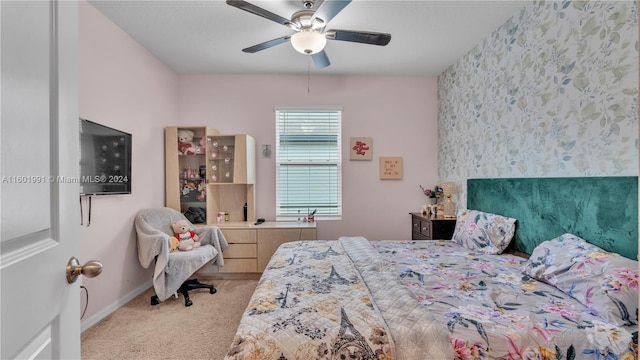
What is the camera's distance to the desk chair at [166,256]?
2607mm

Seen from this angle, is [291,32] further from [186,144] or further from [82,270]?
[82,270]

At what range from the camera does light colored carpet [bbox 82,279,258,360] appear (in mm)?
1996

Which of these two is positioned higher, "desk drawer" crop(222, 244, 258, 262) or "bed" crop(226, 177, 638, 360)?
"bed" crop(226, 177, 638, 360)

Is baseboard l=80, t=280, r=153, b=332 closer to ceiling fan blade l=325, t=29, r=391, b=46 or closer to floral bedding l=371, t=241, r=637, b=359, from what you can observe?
floral bedding l=371, t=241, r=637, b=359

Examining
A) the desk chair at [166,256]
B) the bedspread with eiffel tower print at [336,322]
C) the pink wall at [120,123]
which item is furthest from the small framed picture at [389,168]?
the pink wall at [120,123]

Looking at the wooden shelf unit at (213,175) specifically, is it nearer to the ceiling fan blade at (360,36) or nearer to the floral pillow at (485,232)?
the ceiling fan blade at (360,36)

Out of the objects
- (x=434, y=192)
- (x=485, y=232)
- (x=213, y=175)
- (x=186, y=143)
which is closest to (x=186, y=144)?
(x=186, y=143)

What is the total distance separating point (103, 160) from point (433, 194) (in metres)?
3.77

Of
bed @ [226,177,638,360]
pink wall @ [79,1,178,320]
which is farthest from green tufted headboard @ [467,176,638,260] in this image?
pink wall @ [79,1,178,320]

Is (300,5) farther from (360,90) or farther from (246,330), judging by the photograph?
(246,330)

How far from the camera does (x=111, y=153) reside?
8.13ft

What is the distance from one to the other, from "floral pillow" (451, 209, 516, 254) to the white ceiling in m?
1.86

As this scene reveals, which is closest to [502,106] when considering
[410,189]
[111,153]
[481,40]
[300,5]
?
[481,40]

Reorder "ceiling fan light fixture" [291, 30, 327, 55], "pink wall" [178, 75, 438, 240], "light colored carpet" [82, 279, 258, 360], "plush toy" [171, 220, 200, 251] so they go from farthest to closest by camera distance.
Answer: "pink wall" [178, 75, 438, 240] → "plush toy" [171, 220, 200, 251] → "ceiling fan light fixture" [291, 30, 327, 55] → "light colored carpet" [82, 279, 258, 360]
